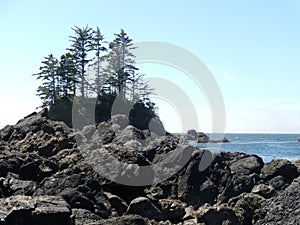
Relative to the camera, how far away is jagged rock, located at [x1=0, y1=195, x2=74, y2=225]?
11148 millimetres

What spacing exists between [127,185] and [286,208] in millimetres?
10974

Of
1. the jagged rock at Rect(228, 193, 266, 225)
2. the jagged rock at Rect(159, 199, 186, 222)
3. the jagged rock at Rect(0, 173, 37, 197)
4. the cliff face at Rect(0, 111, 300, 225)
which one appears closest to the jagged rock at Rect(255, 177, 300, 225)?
the cliff face at Rect(0, 111, 300, 225)

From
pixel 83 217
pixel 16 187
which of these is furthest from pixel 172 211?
pixel 16 187

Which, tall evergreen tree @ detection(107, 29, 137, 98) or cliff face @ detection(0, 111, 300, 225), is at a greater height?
tall evergreen tree @ detection(107, 29, 137, 98)

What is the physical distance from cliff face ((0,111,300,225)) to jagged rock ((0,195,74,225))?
2 centimetres

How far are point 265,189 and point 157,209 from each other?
19.8 ft

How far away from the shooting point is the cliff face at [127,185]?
11781 mm

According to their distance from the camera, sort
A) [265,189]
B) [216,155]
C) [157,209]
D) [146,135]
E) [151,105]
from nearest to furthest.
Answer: [157,209] → [265,189] → [216,155] → [146,135] → [151,105]

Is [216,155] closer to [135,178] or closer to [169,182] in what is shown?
[169,182]

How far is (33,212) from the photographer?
1138 centimetres

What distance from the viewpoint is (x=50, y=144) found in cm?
2816

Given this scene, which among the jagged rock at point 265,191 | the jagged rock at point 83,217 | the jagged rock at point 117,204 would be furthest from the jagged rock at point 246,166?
the jagged rock at point 83,217

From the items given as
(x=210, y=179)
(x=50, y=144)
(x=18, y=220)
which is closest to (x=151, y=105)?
(x=50, y=144)

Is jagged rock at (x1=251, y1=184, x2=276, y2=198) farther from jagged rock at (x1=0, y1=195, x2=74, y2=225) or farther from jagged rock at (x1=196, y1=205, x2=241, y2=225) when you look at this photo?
jagged rock at (x1=0, y1=195, x2=74, y2=225)
